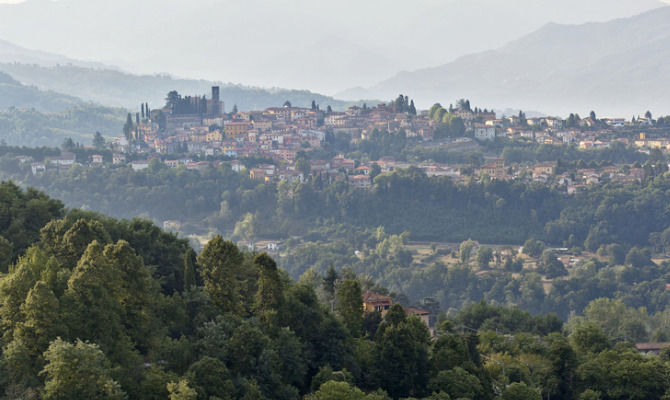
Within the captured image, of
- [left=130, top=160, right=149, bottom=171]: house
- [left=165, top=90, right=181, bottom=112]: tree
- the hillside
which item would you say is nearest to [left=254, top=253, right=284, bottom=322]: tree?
[left=130, top=160, right=149, bottom=171]: house

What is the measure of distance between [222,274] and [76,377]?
5.48 meters

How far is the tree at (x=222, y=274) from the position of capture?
67.4 feet

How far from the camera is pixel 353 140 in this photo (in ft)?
317

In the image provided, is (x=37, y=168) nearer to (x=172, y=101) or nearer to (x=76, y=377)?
(x=172, y=101)

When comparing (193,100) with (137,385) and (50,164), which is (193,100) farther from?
(137,385)

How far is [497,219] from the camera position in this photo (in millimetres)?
69562

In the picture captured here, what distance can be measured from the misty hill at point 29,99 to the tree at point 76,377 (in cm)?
13578

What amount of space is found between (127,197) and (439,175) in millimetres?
25474

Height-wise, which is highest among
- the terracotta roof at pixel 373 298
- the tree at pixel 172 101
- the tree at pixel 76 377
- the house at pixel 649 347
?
the tree at pixel 172 101

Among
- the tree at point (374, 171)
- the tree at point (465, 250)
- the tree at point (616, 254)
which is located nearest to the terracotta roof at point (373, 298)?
the tree at point (465, 250)

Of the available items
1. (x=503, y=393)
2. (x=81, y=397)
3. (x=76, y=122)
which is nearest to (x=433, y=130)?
(x=76, y=122)

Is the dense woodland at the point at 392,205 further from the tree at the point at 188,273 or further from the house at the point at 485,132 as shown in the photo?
the tree at the point at 188,273

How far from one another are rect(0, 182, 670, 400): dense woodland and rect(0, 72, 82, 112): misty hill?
130 meters

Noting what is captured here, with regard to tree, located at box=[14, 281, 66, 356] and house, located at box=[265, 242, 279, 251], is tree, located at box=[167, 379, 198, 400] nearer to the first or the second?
tree, located at box=[14, 281, 66, 356]
